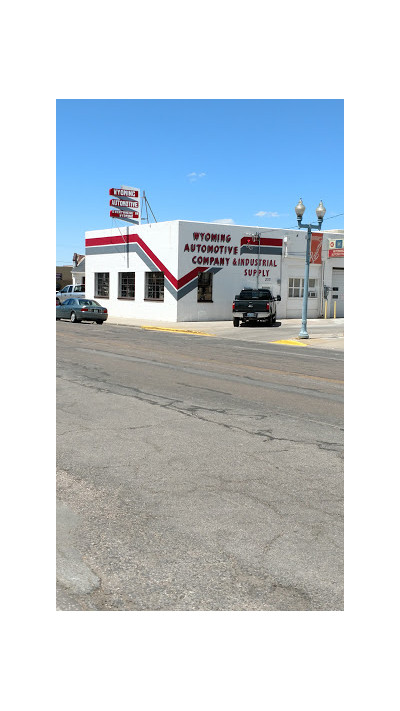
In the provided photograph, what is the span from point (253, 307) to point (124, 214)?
42.1 feet

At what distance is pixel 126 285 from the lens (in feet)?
119

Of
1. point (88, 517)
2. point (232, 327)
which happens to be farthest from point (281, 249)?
point (88, 517)

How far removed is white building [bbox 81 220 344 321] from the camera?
3184 cm

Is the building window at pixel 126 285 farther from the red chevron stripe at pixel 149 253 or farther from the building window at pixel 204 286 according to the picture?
the building window at pixel 204 286

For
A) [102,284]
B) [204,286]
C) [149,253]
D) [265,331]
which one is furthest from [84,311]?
[265,331]

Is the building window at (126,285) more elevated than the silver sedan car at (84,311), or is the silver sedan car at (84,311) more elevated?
the building window at (126,285)

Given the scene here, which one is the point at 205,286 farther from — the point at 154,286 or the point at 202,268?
the point at 154,286

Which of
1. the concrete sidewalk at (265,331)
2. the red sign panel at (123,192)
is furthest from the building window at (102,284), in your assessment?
the concrete sidewalk at (265,331)

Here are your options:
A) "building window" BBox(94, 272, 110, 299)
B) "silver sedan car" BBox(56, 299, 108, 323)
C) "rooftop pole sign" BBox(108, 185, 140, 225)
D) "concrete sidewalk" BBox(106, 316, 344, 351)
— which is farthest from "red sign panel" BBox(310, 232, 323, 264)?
"silver sedan car" BBox(56, 299, 108, 323)

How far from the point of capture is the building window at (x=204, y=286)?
3231 centimetres
